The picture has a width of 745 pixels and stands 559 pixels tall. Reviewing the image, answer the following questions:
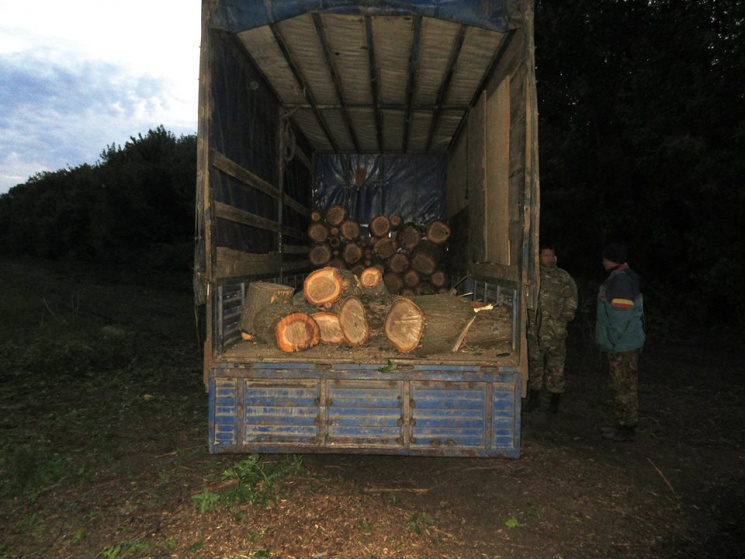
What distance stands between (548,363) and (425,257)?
308 cm

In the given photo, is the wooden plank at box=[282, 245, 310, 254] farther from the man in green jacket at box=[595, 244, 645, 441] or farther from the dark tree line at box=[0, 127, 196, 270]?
the dark tree line at box=[0, 127, 196, 270]

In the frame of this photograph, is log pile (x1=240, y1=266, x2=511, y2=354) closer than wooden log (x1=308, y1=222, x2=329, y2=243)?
Yes

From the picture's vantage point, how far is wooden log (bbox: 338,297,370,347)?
4672 mm

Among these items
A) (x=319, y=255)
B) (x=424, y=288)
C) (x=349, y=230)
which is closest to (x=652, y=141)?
(x=424, y=288)

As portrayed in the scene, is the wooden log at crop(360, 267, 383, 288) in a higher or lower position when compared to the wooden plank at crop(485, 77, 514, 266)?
lower

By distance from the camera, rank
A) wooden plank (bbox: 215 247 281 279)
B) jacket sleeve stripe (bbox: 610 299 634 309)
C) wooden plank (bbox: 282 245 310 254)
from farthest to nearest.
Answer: wooden plank (bbox: 282 245 310 254)
jacket sleeve stripe (bbox: 610 299 634 309)
wooden plank (bbox: 215 247 281 279)

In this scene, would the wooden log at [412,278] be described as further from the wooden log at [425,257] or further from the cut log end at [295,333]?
the cut log end at [295,333]

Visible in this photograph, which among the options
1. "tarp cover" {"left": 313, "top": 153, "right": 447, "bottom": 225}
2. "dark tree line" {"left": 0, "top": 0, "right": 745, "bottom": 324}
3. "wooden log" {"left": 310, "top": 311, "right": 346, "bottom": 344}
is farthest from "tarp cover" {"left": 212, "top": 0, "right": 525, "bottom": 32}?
"dark tree line" {"left": 0, "top": 0, "right": 745, "bottom": 324}

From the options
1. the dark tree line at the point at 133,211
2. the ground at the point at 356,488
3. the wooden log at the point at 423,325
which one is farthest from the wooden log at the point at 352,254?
the dark tree line at the point at 133,211

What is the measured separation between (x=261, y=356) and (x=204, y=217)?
4.17ft

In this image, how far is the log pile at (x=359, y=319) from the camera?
14.4 feet

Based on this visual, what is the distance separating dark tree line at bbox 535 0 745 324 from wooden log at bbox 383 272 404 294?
7.33 m

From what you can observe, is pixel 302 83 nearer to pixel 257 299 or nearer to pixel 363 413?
pixel 257 299

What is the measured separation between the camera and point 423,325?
4332 millimetres
